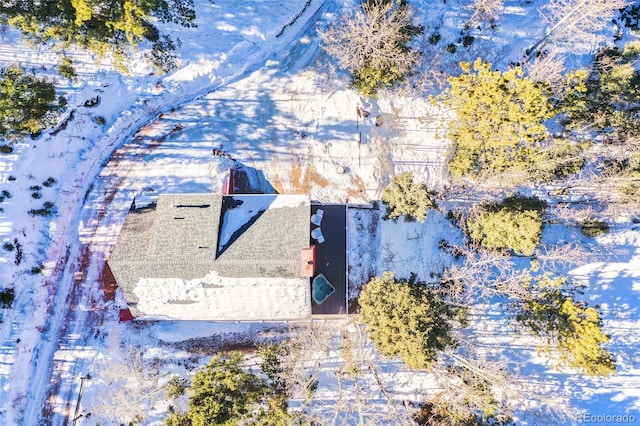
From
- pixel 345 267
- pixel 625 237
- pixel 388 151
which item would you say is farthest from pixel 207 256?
pixel 625 237

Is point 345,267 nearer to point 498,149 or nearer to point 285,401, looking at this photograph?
point 285,401

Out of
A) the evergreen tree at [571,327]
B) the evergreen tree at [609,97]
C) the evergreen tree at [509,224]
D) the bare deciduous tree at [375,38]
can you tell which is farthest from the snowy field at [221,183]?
the evergreen tree at [609,97]

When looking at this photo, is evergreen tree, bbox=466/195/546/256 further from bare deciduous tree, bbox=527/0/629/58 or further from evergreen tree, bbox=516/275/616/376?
bare deciduous tree, bbox=527/0/629/58

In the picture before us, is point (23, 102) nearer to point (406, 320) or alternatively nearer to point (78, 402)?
point (78, 402)

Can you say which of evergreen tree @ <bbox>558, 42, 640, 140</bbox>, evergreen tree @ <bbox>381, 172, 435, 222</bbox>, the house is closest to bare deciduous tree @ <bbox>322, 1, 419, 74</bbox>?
evergreen tree @ <bbox>381, 172, 435, 222</bbox>

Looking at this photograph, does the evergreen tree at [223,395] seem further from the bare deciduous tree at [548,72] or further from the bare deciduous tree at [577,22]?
the bare deciduous tree at [577,22]
